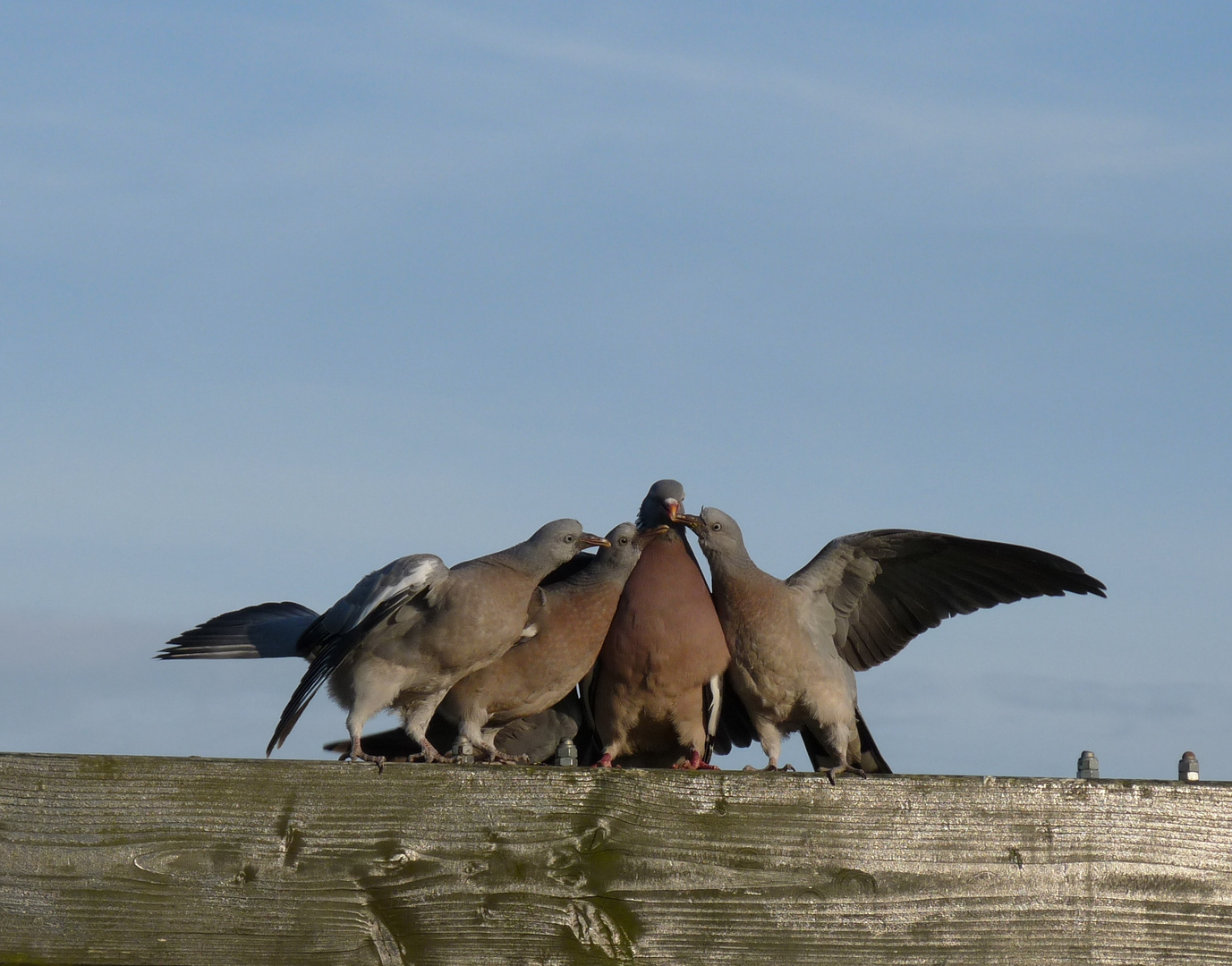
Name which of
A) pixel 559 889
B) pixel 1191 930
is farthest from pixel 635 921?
pixel 1191 930

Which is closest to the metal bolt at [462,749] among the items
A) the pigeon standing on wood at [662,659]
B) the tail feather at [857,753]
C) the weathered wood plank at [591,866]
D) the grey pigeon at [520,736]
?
the grey pigeon at [520,736]

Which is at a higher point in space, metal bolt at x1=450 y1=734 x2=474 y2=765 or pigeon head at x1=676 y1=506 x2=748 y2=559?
pigeon head at x1=676 y1=506 x2=748 y2=559

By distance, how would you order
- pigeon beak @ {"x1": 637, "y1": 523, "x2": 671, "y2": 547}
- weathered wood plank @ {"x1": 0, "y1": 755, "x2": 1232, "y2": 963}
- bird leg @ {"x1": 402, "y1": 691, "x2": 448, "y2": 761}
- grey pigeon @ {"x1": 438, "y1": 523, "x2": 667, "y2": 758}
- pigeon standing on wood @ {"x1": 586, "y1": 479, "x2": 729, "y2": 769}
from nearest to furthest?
weathered wood plank @ {"x1": 0, "y1": 755, "x2": 1232, "y2": 963} < grey pigeon @ {"x1": 438, "y1": 523, "x2": 667, "y2": 758} < pigeon standing on wood @ {"x1": 586, "y1": 479, "x2": 729, "y2": 769} < bird leg @ {"x1": 402, "y1": 691, "x2": 448, "y2": 761} < pigeon beak @ {"x1": 637, "y1": 523, "x2": 671, "y2": 547}

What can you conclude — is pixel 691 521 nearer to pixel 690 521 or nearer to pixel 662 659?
pixel 690 521

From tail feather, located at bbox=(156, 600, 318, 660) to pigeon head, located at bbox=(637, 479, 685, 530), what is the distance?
1712 mm

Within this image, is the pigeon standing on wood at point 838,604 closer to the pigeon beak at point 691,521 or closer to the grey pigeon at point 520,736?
the pigeon beak at point 691,521

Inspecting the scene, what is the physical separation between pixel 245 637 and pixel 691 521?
2.22 metres

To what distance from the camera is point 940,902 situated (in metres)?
3.38

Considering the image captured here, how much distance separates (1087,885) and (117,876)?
7.68ft

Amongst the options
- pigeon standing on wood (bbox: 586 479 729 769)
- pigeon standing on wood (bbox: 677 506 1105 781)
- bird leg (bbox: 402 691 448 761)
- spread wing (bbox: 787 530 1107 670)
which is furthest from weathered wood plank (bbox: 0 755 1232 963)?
bird leg (bbox: 402 691 448 761)

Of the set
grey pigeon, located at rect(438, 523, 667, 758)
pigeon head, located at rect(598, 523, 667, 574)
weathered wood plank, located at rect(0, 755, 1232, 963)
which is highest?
pigeon head, located at rect(598, 523, 667, 574)

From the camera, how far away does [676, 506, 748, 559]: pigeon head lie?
6070mm

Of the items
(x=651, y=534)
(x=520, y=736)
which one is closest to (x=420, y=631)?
(x=520, y=736)

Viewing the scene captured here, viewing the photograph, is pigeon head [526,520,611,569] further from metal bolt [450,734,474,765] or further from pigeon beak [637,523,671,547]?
metal bolt [450,734,474,765]
